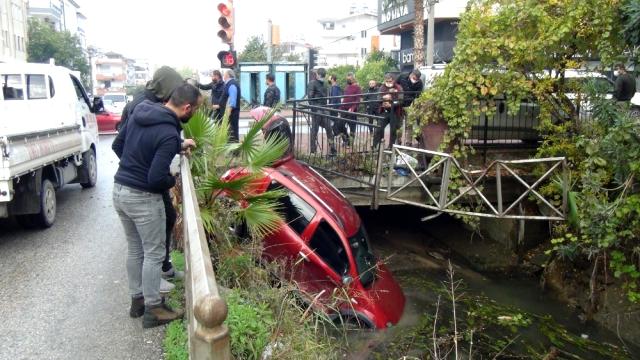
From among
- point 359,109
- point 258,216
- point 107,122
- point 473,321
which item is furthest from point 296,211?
point 107,122

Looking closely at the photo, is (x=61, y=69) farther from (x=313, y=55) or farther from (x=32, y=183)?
(x=313, y=55)

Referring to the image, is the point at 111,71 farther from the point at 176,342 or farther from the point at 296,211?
the point at 176,342

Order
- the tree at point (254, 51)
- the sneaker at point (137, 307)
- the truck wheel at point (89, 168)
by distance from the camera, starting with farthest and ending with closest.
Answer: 1. the tree at point (254, 51)
2. the truck wheel at point (89, 168)
3. the sneaker at point (137, 307)

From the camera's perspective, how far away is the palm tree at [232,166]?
4.78 meters

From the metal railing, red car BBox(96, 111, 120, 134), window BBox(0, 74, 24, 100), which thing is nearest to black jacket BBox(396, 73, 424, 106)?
the metal railing

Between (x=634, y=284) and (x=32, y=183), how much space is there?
24.3 ft

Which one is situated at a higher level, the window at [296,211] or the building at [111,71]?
the building at [111,71]

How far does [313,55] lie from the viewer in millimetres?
18359

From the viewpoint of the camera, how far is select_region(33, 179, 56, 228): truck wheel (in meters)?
7.09

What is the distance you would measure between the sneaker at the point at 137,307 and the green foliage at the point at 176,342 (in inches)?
15.2

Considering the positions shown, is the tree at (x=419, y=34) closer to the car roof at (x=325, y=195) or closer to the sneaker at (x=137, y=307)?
the car roof at (x=325, y=195)

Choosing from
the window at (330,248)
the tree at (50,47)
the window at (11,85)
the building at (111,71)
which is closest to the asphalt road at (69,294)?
the window at (330,248)

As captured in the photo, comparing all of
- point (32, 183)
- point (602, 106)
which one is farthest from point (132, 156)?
point (602, 106)

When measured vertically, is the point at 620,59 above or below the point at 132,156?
above
